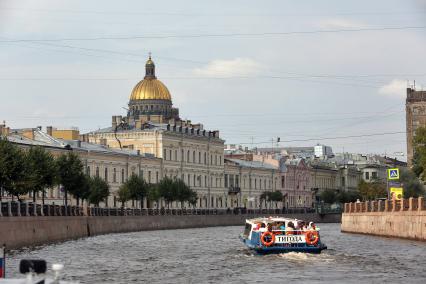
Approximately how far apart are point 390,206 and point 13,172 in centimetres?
1982

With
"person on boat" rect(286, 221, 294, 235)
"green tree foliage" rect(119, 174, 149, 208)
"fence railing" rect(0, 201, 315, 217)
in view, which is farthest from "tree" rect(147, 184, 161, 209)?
"person on boat" rect(286, 221, 294, 235)

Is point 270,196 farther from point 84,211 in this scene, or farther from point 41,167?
point 41,167

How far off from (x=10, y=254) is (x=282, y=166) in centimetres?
10351

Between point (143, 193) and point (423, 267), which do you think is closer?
point (423, 267)

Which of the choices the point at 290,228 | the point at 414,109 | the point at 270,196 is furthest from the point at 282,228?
the point at 414,109

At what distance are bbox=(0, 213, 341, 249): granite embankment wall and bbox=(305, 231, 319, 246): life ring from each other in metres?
11.3

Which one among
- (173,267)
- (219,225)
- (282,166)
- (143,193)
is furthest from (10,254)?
(282,166)

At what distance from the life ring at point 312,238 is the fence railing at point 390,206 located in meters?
11.1

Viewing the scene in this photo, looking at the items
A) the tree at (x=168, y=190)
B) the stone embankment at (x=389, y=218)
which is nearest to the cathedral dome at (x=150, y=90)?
the tree at (x=168, y=190)

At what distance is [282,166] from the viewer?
144 meters

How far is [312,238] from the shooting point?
42031mm

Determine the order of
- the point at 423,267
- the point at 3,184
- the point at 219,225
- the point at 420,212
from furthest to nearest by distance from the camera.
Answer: the point at 219,225
the point at 3,184
the point at 420,212
the point at 423,267

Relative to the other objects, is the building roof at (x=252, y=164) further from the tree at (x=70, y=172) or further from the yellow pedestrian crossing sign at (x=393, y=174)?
the tree at (x=70, y=172)

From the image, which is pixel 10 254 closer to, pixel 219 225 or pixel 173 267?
pixel 173 267
